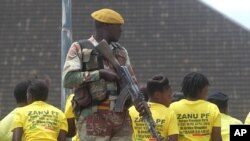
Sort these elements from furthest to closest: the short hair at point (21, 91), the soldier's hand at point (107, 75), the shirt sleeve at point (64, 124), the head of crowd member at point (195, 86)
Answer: the short hair at point (21, 91)
the shirt sleeve at point (64, 124)
the head of crowd member at point (195, 86)
the soldier's hand at point (107, 75)

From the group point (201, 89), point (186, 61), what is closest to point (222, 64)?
point (186, 61)

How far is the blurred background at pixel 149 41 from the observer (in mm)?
19797

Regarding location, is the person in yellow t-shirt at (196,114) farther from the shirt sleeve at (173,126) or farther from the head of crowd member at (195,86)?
the shirt sleeve at (173,126)

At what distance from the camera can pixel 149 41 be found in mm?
20641

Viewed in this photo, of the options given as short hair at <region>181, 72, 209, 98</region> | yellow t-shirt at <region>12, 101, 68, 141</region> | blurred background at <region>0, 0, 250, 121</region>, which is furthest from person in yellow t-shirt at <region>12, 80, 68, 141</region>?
blurred background at <region>0, 0, 250, 121</region>

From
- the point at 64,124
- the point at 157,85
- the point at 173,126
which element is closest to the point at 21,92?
the point at 64,124

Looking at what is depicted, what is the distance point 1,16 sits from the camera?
2142cm

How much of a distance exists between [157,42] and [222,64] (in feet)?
6.49

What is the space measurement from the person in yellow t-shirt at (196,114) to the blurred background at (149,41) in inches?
545

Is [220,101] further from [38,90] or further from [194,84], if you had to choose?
[38,90]

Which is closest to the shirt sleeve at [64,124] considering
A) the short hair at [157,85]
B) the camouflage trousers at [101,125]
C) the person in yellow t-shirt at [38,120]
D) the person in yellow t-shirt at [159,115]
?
the person in yellow t-shirt at [38,120]

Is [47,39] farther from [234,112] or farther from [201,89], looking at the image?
[201,89]

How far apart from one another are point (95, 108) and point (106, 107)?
7 cm

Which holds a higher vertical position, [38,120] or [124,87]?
[124,87]
